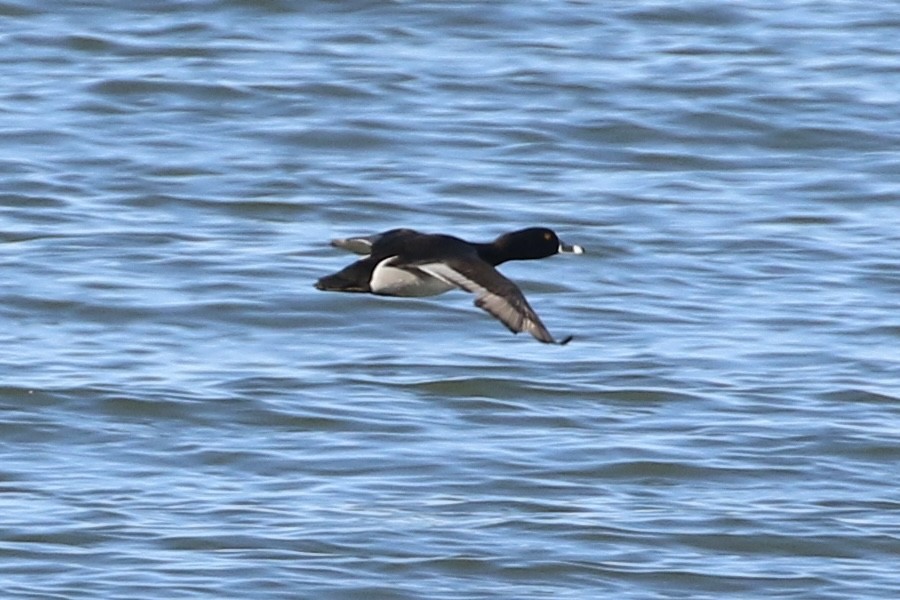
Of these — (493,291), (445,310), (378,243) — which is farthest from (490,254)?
(445,310)

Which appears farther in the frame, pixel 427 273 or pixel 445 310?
pixel 445 310

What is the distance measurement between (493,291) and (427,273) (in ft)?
1.28

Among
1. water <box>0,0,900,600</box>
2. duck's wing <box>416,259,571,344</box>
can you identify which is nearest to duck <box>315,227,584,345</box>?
duck's wing <box>416,259,571,344</box>

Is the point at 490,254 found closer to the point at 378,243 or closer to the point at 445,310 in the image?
the point at 378,243

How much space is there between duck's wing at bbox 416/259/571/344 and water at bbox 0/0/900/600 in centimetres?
154

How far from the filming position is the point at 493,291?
793 centimetres

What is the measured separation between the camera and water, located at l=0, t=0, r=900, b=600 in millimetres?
9594

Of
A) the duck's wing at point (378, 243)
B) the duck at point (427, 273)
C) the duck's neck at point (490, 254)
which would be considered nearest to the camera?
the duck at point (427, 273)

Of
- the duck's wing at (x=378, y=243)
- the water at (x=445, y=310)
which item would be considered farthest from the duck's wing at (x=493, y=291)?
the water at (x=445, y=310)

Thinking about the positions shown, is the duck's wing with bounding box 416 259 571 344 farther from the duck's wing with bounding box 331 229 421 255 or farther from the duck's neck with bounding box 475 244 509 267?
the duck's neck with bounding box 475 244 509 267

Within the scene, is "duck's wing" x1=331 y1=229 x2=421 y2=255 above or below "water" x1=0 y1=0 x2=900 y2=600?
above

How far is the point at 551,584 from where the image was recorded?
30.5 feet

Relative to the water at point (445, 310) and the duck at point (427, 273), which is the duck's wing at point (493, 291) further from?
the water at point (445, 310)

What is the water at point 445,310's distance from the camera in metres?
9.59
